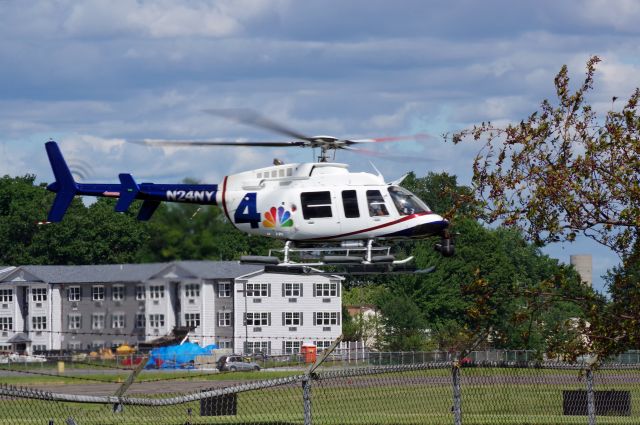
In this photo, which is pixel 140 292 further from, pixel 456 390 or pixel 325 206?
pixel 325 206

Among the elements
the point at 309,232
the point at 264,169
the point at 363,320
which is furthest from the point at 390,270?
the point at 363,320

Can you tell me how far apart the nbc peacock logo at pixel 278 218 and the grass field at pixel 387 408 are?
13.9 ft

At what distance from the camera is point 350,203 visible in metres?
30.2

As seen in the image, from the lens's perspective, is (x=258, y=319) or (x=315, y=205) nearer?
(x=315, y=205)

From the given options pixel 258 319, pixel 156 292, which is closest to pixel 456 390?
pixel 156 292

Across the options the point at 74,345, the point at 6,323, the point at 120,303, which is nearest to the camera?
the point at 120,303

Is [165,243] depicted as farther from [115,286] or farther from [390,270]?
[390,270]

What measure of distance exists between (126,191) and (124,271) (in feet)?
41.6

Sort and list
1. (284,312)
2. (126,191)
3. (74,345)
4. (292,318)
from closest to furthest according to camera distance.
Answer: (74,345) → (126,191) → (284,312) → (292,318)

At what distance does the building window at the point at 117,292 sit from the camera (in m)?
19.6

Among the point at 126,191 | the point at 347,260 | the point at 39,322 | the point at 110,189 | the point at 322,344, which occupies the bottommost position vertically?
the point at 322,344

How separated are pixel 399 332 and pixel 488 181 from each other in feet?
205

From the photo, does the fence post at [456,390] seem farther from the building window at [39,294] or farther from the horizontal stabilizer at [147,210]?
the building window at [39,294]

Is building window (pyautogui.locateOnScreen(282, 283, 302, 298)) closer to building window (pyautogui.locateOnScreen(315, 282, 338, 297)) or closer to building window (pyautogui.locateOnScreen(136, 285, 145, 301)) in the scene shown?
building window (pyautogui.locateOnScreen(315, 282, 338, 297))
